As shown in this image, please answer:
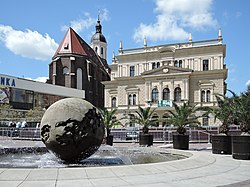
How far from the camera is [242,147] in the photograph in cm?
1334

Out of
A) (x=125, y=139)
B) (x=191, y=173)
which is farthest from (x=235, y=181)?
(x=125, y=139)

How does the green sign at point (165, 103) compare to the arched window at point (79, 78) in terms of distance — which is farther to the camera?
the arched window at point (79, 78)

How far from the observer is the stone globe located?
1071 centimetres

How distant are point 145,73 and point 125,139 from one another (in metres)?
34.0

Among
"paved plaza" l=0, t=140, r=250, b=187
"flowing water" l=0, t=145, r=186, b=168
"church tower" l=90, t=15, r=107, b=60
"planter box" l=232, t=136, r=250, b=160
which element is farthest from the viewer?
"church tower" l=90, t=15, r=107, b=60

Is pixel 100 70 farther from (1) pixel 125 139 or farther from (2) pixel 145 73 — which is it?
(1) pixel 125 139

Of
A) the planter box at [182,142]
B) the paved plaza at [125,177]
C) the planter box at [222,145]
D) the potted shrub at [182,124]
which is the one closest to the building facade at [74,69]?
the potted shrub at [182,124]

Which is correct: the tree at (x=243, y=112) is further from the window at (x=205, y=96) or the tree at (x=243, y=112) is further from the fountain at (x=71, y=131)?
the window at (x=205, y=96)

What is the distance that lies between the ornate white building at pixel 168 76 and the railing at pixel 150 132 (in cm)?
2839

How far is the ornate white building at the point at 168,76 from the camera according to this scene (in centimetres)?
6088

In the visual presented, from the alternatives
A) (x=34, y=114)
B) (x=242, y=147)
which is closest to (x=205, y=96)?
(x=34, y=114)

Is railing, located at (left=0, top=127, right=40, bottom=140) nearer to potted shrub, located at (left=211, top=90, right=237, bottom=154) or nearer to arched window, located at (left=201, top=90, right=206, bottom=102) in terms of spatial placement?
potted shrub, located at (left=211, top=90, right=237, bottom=154)

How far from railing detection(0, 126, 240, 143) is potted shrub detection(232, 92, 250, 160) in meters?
12.5

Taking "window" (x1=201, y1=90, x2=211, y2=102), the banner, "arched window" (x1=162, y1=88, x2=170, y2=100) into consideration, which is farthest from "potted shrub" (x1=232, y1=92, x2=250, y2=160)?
"arched window" (x1=162, y1=88, x2=170, y2=100)
